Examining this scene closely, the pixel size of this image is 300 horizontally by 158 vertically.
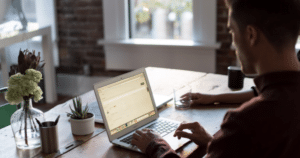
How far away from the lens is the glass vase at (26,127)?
143cm

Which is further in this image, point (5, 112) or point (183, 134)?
point (5, 112)

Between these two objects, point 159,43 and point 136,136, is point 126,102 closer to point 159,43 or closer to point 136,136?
point 136,136

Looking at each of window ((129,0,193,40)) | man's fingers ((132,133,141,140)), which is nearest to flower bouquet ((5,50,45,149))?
man's fingers ((132,133,141,140))

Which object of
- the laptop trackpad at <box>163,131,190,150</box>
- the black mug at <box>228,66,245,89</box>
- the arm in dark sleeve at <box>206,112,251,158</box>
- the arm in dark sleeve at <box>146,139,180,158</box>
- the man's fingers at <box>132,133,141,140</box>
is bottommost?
the laptop trackpad at <box>163,131,190,150</box>

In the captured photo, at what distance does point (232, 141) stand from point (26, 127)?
853 mm

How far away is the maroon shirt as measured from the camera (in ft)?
3.05

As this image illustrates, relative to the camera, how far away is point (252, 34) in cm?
101

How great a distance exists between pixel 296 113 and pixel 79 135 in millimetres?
941

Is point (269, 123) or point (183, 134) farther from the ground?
point (269, 123)

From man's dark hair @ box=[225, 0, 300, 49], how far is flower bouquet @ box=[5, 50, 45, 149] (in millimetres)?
823

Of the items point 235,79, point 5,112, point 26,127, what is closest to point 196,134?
point 26,127

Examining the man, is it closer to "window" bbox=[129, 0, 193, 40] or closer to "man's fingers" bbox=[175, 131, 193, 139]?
"man's fingers" bbox=[175, 131, 193, 139]

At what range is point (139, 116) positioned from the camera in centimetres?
161

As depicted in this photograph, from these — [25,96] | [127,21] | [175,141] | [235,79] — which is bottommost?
[175,141]
